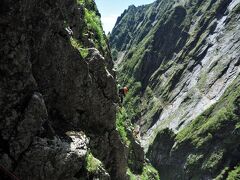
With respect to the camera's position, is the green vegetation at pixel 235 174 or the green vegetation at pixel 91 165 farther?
the green vegetation at pixel 235 174

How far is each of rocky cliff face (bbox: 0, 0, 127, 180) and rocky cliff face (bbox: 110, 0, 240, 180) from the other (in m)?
76.9

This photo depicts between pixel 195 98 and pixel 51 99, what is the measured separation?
114570mm

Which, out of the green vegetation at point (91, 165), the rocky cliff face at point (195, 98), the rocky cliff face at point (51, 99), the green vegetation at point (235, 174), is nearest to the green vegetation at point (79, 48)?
the rocky cliff face at point (51, 99)

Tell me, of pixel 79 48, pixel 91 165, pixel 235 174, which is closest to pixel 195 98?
pixel 235 174

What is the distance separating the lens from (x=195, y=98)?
132375mm

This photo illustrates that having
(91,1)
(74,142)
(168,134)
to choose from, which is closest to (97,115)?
(74,142)

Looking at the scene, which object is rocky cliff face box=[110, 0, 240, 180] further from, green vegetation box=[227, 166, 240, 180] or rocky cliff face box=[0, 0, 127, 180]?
rocky cliff face box=[0, 0, 127, 180]

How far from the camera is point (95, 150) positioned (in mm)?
24688

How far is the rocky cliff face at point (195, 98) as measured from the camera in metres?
106

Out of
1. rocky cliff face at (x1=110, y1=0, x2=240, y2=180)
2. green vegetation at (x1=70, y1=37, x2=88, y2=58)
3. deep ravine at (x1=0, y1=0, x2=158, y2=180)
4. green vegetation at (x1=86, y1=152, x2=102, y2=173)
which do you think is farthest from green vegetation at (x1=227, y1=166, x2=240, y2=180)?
green vegetation at (x1=86, y1=152, x2=102, y2=173)

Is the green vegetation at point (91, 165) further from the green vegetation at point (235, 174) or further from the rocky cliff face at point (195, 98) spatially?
the rocky cliff face at point (195, 98)

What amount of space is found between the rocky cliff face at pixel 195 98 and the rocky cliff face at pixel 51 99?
76884 mm

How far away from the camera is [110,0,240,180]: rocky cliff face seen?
4166 inches

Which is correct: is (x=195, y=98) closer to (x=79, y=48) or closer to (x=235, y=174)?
(x=235, y=174)
